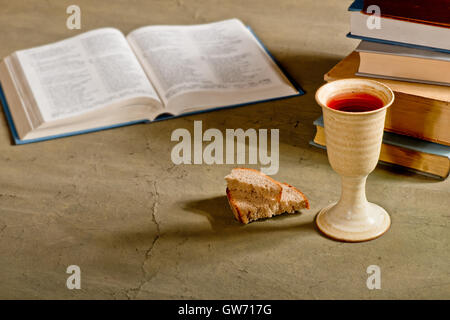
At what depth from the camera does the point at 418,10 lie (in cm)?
135

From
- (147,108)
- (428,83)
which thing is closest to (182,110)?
(147,108)

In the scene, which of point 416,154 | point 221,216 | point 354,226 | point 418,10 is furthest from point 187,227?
point 418,10

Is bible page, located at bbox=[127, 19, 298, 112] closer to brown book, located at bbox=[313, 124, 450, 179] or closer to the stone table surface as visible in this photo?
the stone table surface

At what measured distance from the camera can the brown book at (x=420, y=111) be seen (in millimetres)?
1384

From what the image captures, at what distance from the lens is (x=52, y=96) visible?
5.70 feet

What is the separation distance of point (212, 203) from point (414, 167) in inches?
18.7

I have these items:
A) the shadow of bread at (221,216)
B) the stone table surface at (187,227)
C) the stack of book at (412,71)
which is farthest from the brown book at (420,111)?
the shadow of bread at (221,216)

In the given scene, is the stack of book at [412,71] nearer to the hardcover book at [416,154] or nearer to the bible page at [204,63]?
the hardcover book at [416,154]

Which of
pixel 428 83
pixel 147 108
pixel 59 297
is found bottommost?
pixel 59 297

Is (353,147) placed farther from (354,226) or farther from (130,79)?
(130,79)

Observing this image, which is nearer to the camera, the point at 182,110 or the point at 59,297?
the point at 59,297

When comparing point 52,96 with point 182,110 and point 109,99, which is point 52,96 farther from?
point 182,110

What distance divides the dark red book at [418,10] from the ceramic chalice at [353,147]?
0.90 feet

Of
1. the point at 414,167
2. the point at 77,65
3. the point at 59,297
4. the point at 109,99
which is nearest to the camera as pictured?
the point at 59,297
